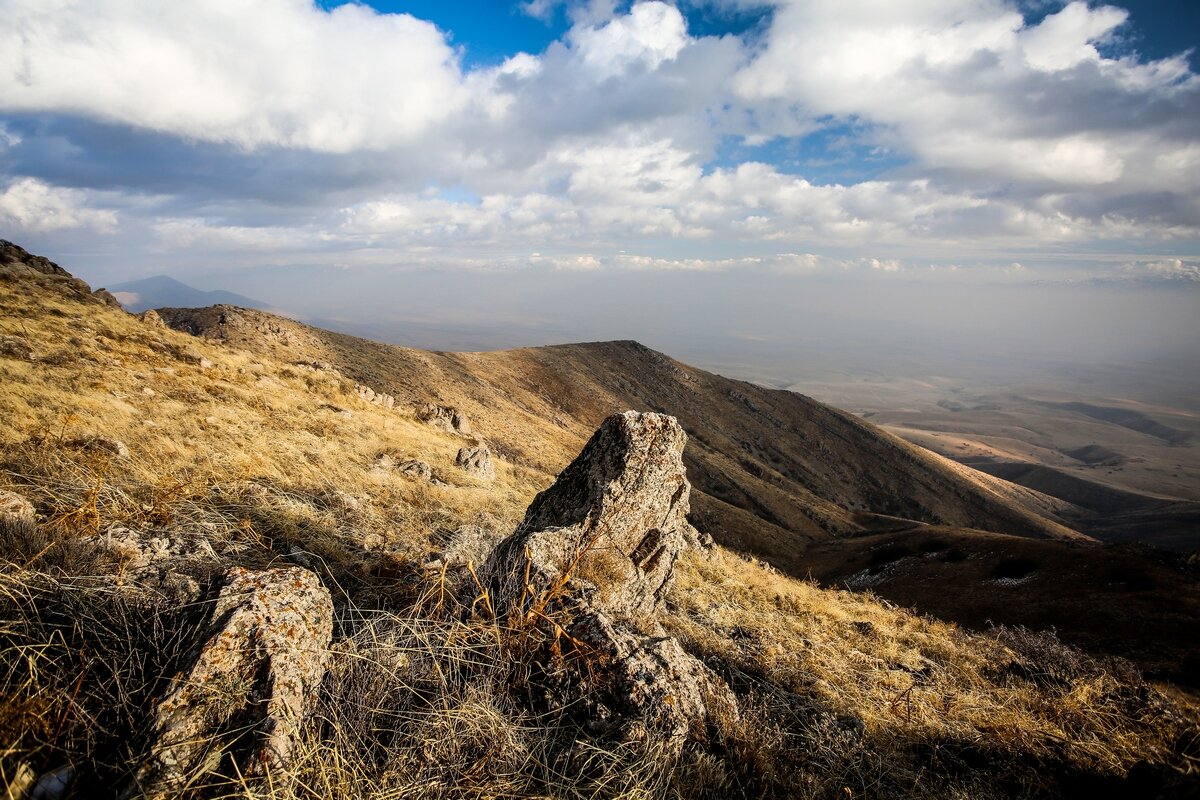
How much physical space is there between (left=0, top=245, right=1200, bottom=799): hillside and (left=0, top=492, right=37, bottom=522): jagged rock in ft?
0.10

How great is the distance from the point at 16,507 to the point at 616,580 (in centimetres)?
490

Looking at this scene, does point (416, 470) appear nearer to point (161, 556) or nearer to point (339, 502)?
point (339, 502)

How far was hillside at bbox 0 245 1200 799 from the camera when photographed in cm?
232

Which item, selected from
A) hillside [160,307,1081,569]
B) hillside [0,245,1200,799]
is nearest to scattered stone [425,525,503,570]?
hillside [0,245,1200,799]

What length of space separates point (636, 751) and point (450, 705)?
1094 millimetres

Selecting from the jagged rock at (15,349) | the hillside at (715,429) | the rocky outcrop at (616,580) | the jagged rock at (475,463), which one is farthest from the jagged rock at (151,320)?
the rocky outcrop at (616,580)

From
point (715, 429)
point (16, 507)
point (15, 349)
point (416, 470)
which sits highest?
point (15, 349)

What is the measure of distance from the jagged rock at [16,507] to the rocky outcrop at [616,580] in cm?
332

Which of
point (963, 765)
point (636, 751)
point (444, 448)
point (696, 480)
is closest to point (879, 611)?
point (963, 765)

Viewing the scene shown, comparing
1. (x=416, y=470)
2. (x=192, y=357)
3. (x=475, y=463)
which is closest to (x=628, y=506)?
(x=416, y=470)

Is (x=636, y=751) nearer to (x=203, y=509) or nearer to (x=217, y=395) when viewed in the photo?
(x=203, y=509)

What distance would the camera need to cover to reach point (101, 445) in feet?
22.2

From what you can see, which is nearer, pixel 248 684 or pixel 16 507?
pixel 248 684

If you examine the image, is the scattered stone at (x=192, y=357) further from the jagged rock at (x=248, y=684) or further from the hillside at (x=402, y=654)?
the jagged rock at (x=248, y=684)
